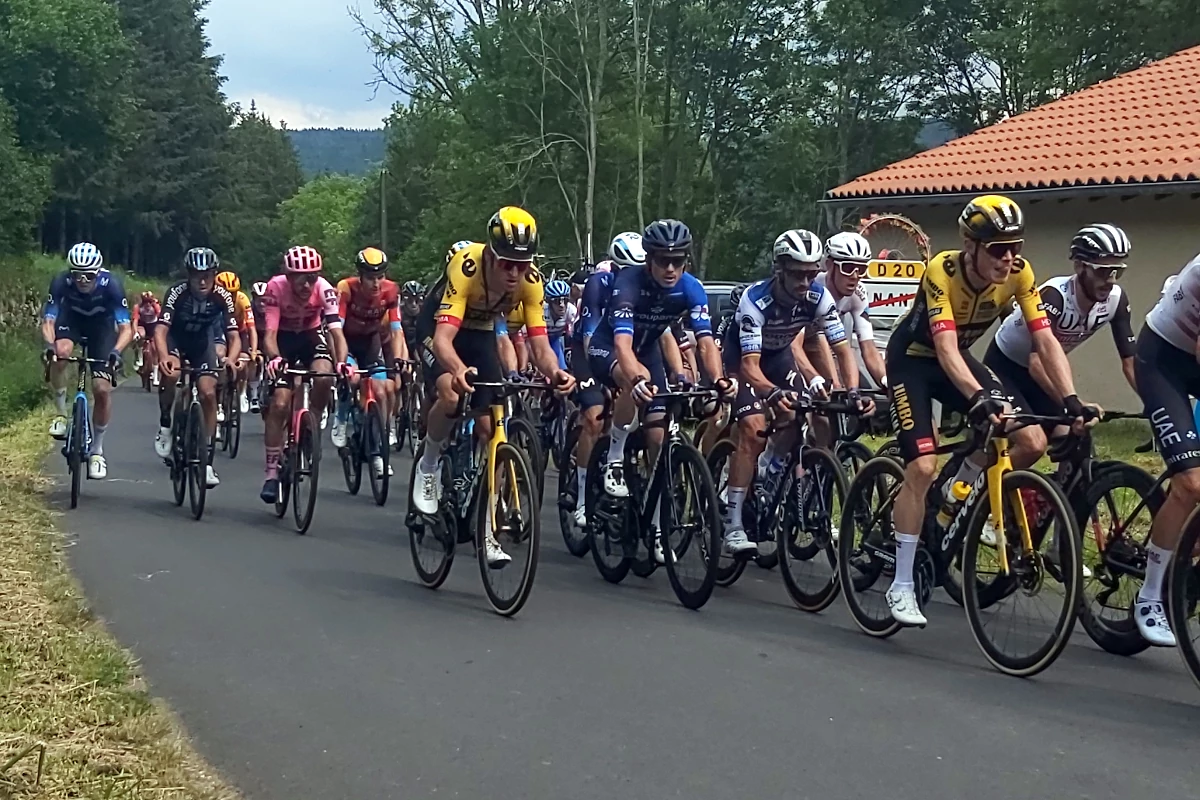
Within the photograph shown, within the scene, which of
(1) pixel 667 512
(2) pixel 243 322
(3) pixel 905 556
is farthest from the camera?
(2) pixel 243 322

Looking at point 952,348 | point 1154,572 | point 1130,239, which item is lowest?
point 1154,572

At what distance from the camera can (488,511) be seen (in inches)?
304

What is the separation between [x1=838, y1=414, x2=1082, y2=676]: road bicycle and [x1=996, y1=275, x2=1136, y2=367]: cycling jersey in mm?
946

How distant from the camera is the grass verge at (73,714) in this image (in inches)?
192

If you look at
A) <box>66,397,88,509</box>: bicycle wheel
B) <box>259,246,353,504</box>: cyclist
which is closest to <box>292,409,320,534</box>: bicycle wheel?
<box>259,246,353,504</box>: cyclist

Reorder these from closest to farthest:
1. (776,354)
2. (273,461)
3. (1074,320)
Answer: (1074,320) → (776,354) → (273,461)

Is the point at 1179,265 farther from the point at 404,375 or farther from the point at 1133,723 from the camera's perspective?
the point at 1133,723

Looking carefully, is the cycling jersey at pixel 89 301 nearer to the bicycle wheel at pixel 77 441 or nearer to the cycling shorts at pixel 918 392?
the bicycle wheel at pixel 77 441

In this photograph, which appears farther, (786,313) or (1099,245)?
(786,313)

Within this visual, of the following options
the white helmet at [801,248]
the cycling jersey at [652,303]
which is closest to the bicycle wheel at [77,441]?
the cycling jersey at [652,303]

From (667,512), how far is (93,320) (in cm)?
568

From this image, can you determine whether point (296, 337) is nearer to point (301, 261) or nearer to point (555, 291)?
point (301, 261)

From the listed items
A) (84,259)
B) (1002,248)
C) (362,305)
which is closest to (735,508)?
(1002,248)

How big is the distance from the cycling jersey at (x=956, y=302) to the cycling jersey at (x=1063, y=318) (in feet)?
1.35
